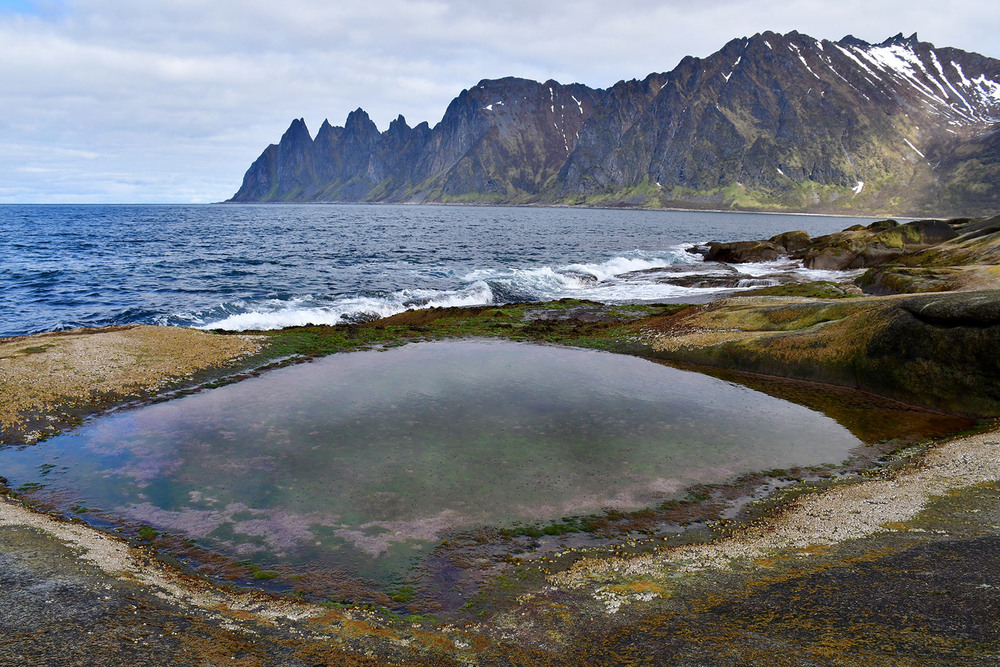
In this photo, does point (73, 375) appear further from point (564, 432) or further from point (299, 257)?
point (299, 257)

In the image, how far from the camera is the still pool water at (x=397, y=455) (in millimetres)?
10141

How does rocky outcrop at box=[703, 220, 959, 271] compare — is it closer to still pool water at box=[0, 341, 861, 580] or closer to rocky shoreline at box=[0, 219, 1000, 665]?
rocky shoreline at box=[0, 219, 1000, 665]

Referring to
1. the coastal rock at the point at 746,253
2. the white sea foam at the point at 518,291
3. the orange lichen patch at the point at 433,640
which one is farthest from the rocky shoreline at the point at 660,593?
the coastal rock at the point at 746,253

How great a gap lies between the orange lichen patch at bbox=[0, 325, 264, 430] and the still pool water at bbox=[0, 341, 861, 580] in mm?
2012

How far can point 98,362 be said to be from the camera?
18906 millimetres

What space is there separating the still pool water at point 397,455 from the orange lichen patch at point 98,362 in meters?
2.01

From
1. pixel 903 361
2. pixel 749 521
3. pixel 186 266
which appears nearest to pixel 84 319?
pixel 186 266

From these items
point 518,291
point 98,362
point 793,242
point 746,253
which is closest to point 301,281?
point 518,291

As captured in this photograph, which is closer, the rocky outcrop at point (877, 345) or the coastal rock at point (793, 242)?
the rocky outcrop at point (877, 345)

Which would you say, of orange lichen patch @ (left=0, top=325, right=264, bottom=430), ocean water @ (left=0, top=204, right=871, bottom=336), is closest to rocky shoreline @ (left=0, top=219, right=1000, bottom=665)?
orange lichen patch @ (left=0, top=325, right=264, bottom=430)

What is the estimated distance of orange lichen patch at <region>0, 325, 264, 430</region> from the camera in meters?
16.1

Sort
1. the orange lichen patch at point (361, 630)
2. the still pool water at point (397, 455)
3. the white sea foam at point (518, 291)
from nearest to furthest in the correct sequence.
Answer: the orange lichen patch at point (361, 630)
the still pool water at point (397, 455)
the white sea foam at point (518, 291)

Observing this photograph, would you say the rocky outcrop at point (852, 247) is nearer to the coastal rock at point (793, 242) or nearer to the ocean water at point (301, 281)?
the coastal rock at point (793, 242)

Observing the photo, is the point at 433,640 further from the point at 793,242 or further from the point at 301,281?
the point at 793,242
